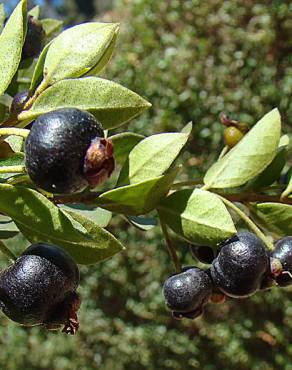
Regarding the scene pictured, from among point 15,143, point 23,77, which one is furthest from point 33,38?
point 15,143

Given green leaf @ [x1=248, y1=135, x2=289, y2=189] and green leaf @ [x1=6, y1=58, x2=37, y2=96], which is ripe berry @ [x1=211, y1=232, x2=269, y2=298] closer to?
green leaf @ [x1=248, y1=135, x2=289, y2=189]

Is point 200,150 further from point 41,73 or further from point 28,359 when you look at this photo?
point 41,73

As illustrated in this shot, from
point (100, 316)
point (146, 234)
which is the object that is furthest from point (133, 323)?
point (146, 234)

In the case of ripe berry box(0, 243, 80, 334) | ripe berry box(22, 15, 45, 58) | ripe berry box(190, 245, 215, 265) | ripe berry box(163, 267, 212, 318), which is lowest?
ripe berry box(163, 267, 212, 318)

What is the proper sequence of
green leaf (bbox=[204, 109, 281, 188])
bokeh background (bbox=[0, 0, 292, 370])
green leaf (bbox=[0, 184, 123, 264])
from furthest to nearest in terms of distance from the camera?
bokeh background (bbox=[0, 0, 292, 370])
green leaf (bbox=[204, 109, 281, 188])
green leaf (bbox=[0, 184, 123, 264])

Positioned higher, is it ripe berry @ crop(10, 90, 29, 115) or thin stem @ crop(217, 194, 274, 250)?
ripe berry @ crop(10, 90, 29, 115)

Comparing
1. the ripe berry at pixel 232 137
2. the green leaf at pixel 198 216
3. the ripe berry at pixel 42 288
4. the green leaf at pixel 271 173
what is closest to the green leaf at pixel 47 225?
the ripe berry at pixel 42 288

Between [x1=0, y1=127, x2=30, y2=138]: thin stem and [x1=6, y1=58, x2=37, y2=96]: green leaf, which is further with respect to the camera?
[x1=6, y1=58, x2=37, y2=96]: green leaf

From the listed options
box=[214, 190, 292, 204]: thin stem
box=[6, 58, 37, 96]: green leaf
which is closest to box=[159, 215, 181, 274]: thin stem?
box=[214, 190, 292, 204]: thin stem
